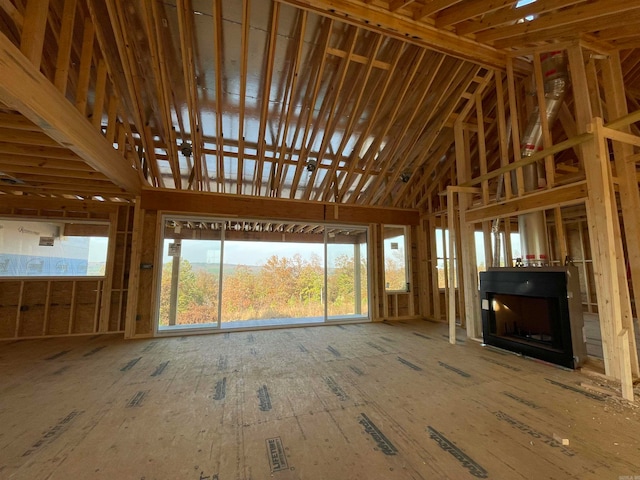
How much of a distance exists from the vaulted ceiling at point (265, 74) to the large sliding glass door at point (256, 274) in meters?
1.35

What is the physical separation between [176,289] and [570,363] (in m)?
6.68

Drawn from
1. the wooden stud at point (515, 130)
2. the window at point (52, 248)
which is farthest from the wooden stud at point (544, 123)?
the window at point (52, 248)

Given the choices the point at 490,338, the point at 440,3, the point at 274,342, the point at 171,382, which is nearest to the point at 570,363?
the point at 490,338

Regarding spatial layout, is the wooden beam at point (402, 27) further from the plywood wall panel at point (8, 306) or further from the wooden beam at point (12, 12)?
the plywood wall panel at point (8, 306)

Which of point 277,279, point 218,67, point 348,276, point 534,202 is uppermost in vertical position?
point 218,67

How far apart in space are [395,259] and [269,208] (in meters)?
3.56

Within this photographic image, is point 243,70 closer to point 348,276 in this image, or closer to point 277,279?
point 348,276

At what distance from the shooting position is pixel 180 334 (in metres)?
5.38

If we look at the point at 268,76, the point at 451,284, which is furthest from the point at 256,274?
the point at 268,76

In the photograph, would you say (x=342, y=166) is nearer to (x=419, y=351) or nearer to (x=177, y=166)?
(x=177, y=166)

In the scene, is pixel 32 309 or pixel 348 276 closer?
pixel 32 309

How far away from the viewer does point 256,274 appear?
8414 mm

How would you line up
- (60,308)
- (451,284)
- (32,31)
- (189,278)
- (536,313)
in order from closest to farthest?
(32,31) < (536,313) < (451,284) < (60,308) < (189,278)

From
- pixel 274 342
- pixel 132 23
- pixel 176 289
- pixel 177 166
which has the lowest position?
pixel 274 342
